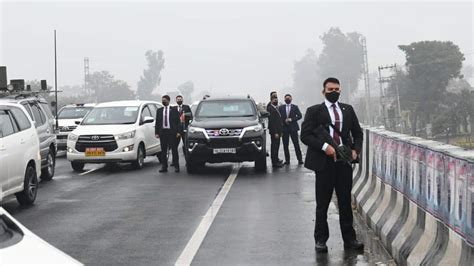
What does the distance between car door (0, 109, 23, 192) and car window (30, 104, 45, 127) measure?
11.6 feet

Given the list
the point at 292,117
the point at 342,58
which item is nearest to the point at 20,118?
the point at 292,117

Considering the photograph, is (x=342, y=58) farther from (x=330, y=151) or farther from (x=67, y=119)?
(x=330, y=151)

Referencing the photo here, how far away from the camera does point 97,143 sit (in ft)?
51.5

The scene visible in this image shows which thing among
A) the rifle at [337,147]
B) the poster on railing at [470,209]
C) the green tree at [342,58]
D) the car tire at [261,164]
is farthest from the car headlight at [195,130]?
the green tree at [342,58]

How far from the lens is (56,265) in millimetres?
3148

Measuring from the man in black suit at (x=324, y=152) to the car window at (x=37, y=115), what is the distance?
8.71 m

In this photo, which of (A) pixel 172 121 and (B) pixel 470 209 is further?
(A) pixel 172 121

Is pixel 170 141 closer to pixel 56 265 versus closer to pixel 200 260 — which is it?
pixel 200 260

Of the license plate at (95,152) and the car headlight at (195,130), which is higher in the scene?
the car headlight at (195,130)

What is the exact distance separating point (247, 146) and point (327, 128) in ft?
25.4

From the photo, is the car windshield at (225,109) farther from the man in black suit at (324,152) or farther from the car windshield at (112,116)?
the man in black suit at (324,152)

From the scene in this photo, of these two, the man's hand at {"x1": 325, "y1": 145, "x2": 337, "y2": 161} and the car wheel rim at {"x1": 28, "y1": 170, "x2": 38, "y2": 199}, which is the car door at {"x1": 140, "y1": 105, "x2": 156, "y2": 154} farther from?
the man's hand at {"x1": 325, "y1": 145, "x2": 337, "y2": 161}

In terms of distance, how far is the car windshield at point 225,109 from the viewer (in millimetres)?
15805

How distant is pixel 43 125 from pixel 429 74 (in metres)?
75.8
